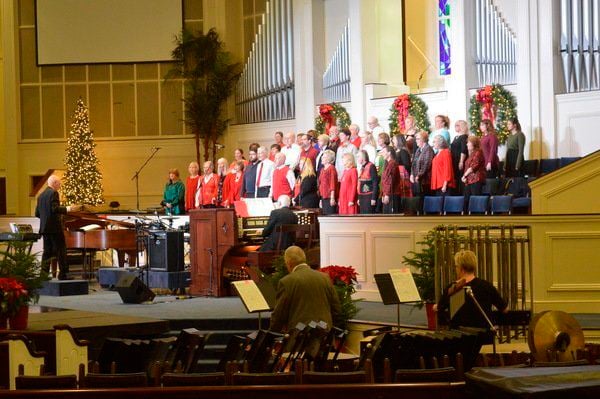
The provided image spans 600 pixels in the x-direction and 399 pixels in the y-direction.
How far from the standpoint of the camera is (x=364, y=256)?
46.3 feet

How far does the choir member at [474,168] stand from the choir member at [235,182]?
4.99 metres

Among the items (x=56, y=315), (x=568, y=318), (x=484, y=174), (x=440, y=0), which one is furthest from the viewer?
(x=440, y=0)

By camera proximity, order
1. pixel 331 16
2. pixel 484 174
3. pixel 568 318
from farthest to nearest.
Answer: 1. pixel 331 16
2. pixel 484 174
3. pixel 568 318

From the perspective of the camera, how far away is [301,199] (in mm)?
18656

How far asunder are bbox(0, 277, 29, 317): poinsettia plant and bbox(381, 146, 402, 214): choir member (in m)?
7.18

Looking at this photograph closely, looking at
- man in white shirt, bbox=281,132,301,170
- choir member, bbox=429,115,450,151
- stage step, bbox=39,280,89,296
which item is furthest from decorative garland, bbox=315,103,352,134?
stage step, bbox=39,280,89,296

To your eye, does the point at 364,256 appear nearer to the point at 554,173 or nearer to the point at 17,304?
the point at 554,173

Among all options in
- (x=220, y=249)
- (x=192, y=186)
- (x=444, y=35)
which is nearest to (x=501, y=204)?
(x=220, y=249)

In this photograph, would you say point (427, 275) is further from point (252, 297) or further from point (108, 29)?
point (108, 29)

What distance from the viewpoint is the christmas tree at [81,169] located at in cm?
2436

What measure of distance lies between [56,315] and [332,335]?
15.8 feet

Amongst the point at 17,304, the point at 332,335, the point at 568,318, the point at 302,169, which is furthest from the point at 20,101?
the point at 568,318

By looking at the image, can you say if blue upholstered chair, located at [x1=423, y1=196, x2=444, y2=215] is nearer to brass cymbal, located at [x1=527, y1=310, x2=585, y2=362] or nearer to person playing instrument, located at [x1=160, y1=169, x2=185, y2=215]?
person playing instrument, located at [x1=160, y1=169, x2=185, y2=215]

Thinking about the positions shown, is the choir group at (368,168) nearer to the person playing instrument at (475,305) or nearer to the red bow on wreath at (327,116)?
the red bow on wreath at (327,116)
